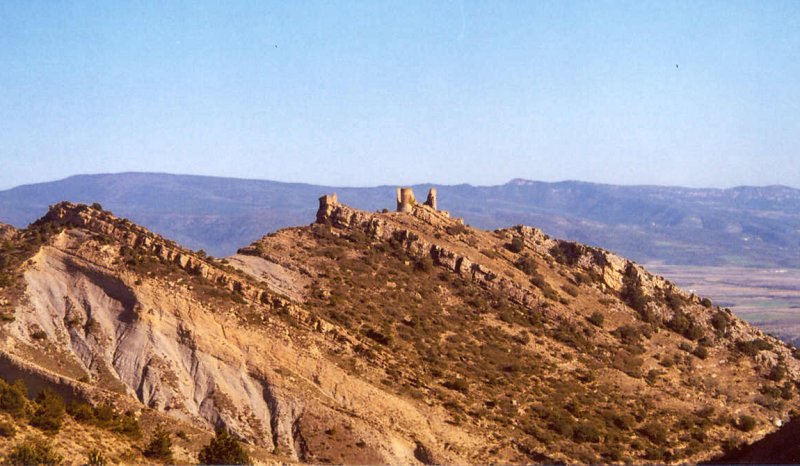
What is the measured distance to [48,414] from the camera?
91.4 ft

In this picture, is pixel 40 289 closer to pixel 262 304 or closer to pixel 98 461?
pixel 262 304

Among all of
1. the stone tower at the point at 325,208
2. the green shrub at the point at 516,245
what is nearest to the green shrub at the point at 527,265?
the green shrub at the point at 516,245

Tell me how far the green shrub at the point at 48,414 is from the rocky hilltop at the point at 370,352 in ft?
2.70

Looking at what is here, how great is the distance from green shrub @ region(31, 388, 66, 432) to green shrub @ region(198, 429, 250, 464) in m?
5.12

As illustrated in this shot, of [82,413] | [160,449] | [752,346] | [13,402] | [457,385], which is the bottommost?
[752,346]

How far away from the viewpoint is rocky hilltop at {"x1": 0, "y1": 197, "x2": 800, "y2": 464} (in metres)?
36.5

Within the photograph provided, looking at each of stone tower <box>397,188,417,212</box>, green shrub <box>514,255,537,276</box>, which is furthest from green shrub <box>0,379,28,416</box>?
stone tower <box>397,188,417,212</box>

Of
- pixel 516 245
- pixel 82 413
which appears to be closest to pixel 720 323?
pixel 516 245

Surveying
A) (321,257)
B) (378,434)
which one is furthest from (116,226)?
(378,434)

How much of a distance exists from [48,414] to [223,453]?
20.0 feet

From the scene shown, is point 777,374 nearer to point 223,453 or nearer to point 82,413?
point 223,453

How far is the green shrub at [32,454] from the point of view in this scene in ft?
77.6

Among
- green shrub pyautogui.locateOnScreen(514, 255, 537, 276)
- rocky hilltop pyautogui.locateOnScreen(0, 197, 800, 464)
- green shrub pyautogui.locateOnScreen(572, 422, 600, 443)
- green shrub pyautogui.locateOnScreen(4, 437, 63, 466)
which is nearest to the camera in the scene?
green shrub pyautogui.locateOnScreen(4, 437, 63, 466)

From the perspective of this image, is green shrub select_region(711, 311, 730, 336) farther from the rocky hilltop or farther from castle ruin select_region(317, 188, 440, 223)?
castle ruin select_region(317, 188, 440, 223)
